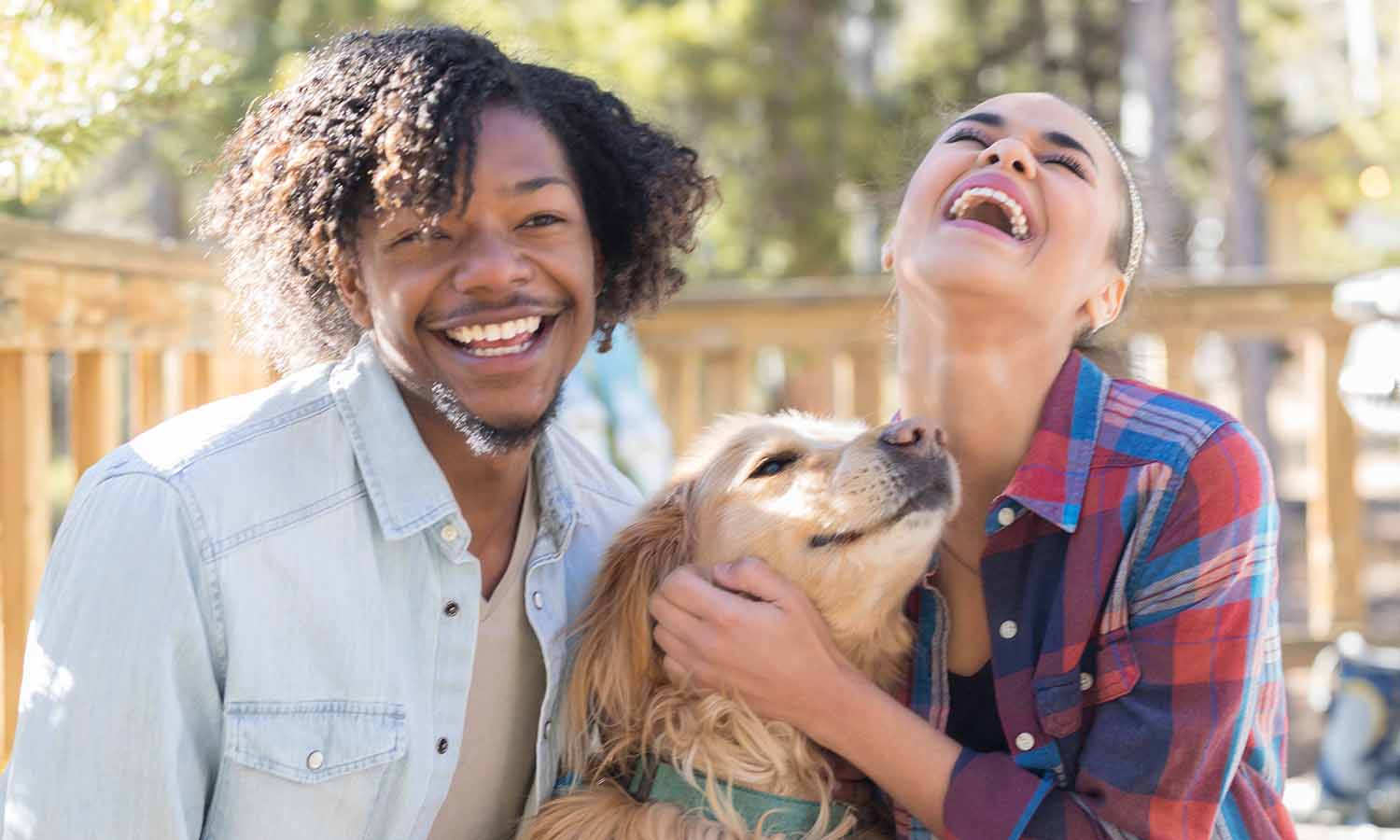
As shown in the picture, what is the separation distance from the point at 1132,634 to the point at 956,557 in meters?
0.46

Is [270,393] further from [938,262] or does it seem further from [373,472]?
[938,262]

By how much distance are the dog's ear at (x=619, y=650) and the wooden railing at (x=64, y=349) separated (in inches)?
49.9

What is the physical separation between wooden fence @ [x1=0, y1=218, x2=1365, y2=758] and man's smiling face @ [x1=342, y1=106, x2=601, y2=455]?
0.91m

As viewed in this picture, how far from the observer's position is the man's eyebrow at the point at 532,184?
2264 millimetres

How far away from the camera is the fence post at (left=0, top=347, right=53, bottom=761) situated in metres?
2.81

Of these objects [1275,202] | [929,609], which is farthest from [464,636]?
[1275,202]

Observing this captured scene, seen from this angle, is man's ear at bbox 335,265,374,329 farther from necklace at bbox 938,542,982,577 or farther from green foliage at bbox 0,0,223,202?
necklace at bbox 938,542,982,577

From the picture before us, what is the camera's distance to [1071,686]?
86.2 inches

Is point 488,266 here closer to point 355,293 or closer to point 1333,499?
point 355,293

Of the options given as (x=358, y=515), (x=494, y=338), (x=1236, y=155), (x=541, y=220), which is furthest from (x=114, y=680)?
(x=1236, y=155)

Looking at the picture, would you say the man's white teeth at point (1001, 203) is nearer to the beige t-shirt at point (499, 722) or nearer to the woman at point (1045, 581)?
the woman at point (1045, 581)

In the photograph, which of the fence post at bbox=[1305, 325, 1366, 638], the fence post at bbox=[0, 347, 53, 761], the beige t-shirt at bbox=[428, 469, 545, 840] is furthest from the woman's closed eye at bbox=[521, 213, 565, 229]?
the fence post at bbox=[1305, 325, 1366, 638]

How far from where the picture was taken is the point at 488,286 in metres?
2.22

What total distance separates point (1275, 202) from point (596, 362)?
20.6 m
